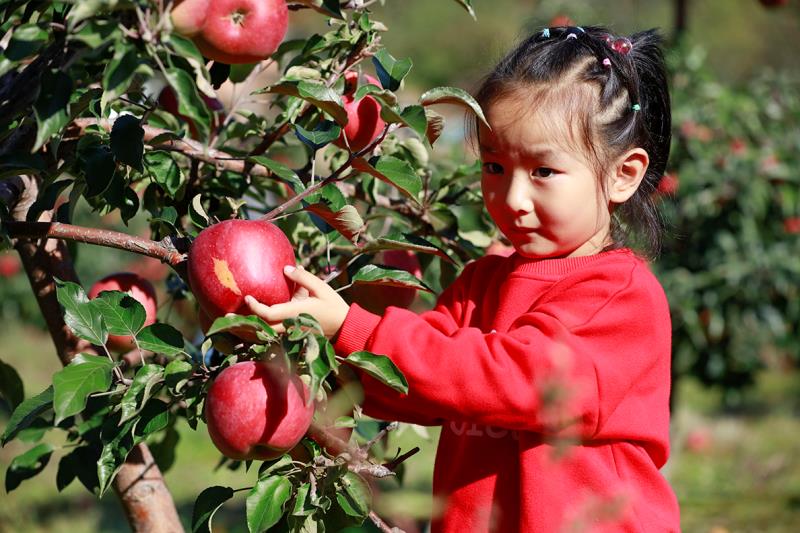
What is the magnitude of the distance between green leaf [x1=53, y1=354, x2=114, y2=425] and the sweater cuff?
26 cm

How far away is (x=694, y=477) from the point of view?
430cm

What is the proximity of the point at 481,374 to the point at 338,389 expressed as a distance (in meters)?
0.18

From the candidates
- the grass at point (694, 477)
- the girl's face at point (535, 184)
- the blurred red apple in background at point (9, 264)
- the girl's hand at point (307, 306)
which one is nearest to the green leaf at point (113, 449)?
the girl's hand at point (307, 306)

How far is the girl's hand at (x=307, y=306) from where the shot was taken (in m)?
1.07

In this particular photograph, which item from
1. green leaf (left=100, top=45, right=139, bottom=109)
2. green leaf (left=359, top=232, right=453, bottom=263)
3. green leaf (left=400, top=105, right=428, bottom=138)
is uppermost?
green leaf (left=100, top=45, right=139, bottom=109)

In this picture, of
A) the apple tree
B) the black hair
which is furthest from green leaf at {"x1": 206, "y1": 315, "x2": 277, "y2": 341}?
the black hair

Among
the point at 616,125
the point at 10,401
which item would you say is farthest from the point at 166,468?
the point at 616,125

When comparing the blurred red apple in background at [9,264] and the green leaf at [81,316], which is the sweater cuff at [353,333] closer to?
the green leaf at [81,316]

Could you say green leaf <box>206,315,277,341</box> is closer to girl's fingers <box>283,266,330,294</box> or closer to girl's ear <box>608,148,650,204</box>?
girl's fingers <box>283,266,330,294</box>

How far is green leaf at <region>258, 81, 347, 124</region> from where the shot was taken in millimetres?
1109

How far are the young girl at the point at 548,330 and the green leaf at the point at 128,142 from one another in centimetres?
24

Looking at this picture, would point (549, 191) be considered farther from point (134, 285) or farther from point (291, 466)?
point (134, 285)

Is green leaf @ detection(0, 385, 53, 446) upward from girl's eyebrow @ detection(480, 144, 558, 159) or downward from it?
downward

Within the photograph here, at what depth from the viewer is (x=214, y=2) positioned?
102 centimetres
